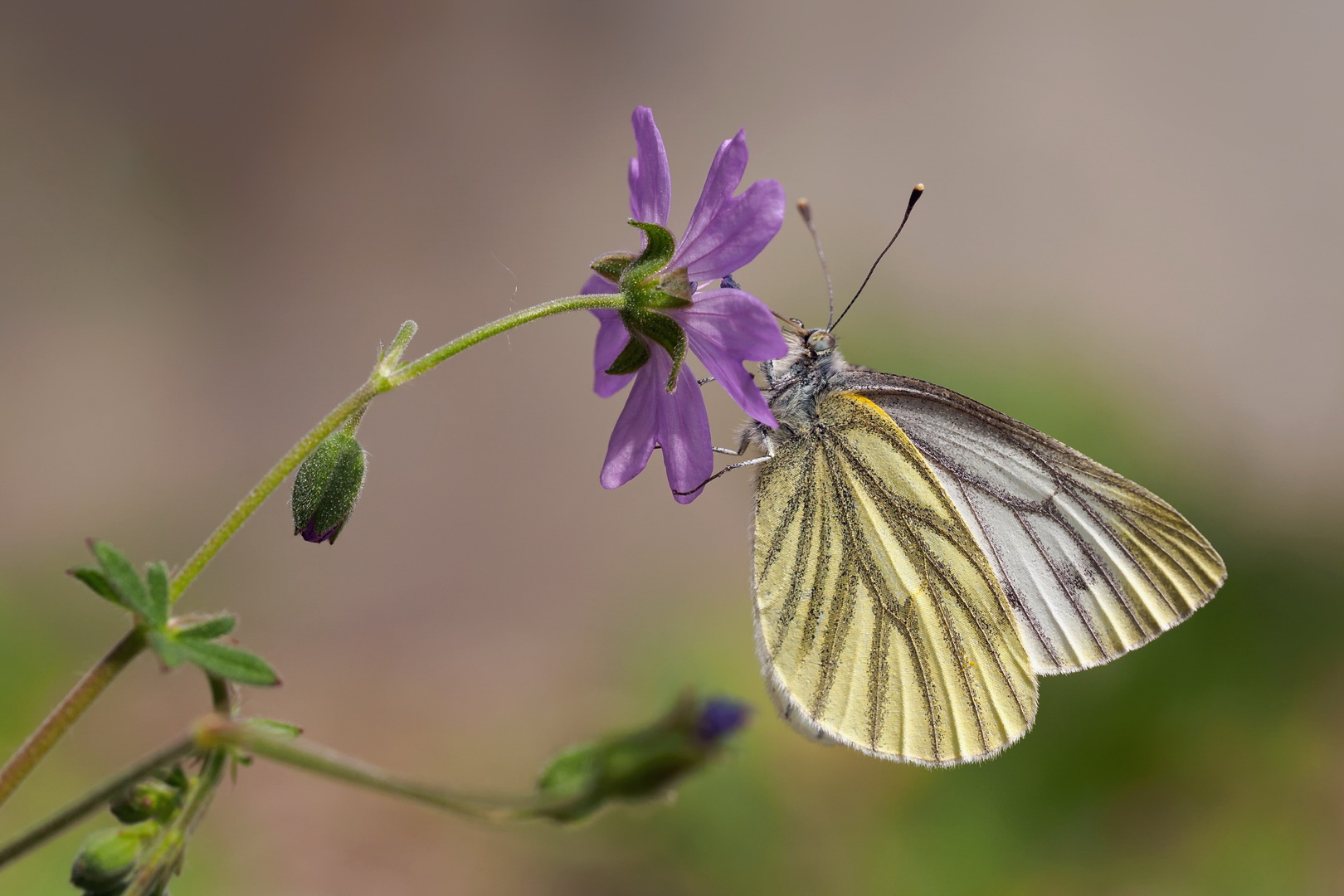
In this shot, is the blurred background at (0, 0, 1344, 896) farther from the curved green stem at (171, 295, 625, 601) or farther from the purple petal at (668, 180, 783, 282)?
the curved green stem at (171, 295, 625, 601)

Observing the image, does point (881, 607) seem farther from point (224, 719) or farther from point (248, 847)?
point (248, 847)

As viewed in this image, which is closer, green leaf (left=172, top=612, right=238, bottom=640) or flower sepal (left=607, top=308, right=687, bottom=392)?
green leaf (left=172, top=612, right=238, bottom=640)

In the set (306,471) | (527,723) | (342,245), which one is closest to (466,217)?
(342,245)

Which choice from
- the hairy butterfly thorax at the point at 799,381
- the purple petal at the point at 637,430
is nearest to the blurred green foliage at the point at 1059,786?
the hairy butterfly thorax at the point at 799,381

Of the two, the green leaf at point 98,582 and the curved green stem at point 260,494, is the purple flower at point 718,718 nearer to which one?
the curved green stem at point 260,494

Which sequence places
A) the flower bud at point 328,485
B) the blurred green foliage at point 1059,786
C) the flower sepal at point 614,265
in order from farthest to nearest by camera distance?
1. the blurred green foliage at point 1059,786
2. the flower sepal at point 614,265
3. the flower bud at point 328,485

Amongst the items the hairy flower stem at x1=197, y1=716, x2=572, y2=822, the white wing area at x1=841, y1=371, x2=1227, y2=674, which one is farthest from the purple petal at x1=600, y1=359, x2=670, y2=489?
the hairy flower stem at x1=197, y1=716, x2=572, y2=822
